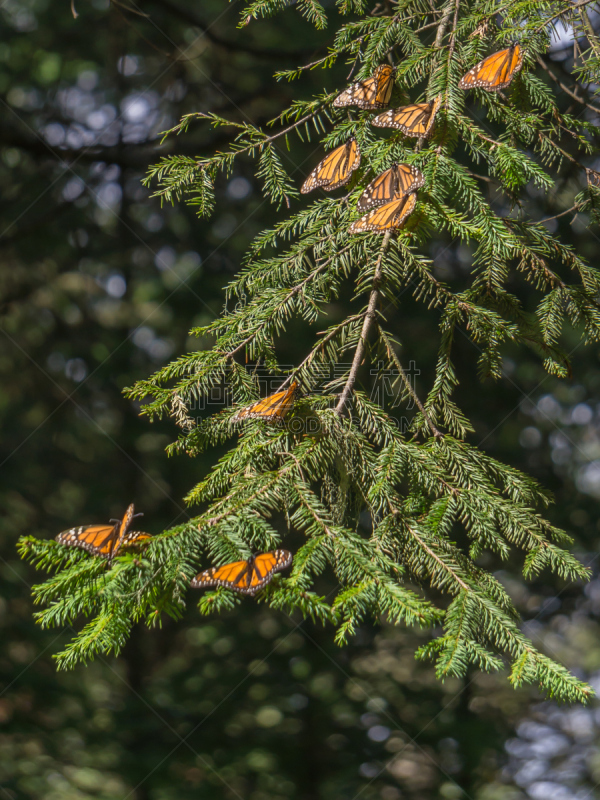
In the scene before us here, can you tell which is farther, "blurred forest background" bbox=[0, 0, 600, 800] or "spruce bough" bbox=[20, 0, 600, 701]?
"blurred forest background" bbox=[0, 0, 600, 800]

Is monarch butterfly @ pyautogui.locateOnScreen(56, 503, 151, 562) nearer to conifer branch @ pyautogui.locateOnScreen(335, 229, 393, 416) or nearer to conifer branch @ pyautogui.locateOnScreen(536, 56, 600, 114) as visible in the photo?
conifer branch @ pyautogui.locateOnScreen(335, 229, 393, 416)

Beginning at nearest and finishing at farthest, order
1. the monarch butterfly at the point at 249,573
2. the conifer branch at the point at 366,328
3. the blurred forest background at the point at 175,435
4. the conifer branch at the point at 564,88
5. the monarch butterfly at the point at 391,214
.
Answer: the monarch butterfly at the point at 249,573 → the monarch butterfly at the point at 391,214 → the conifer branch at the point at 366,328 → the conifer branch at the point at 564,88 → the blurred forest background at the point at 175,435

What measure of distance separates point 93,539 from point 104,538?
0.01 metres

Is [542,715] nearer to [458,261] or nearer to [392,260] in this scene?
[458,261]

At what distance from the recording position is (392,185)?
28.3 inches

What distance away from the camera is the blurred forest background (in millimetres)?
2117

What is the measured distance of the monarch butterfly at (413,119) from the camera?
784 mm

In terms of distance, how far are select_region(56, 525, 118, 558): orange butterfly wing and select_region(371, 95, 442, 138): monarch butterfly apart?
708 mm

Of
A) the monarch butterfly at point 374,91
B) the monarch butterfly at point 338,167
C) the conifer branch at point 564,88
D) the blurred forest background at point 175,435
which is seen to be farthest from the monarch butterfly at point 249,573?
the blurred forest background at point 175,435

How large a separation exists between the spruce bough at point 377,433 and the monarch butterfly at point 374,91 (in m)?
0.04

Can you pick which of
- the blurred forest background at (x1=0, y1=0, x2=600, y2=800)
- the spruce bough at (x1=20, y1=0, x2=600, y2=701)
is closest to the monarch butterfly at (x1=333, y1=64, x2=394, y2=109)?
the spruce bough at (x1=20, y1=0, x2=600, y2=701)

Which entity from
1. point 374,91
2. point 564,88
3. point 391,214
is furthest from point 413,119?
point 564,88

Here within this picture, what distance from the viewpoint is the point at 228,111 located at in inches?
96.9

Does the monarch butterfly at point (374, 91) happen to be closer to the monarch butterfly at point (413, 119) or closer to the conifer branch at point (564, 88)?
the monarch butterfly at point (413, 119)
